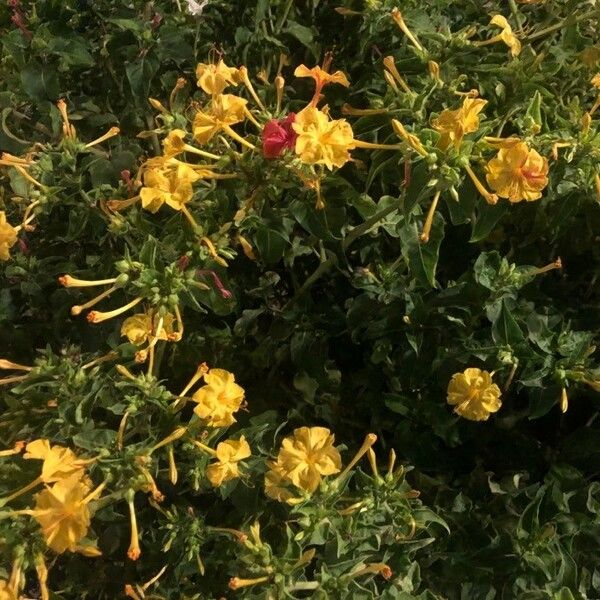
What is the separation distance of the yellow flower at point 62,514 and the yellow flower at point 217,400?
0.56ft

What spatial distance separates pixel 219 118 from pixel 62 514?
504 mm

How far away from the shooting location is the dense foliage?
3.06 ft

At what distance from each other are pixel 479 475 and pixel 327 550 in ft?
1.28

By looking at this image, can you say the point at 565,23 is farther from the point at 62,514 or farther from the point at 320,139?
the point at 62,514

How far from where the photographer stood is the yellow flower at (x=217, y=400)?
93 centimetres

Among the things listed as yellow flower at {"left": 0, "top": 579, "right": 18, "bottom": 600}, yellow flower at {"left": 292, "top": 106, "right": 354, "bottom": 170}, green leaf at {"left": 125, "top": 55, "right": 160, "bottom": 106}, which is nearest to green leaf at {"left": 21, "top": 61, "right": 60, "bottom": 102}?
green leaf at {"left": 125, "top": 55, "right": 160, "bottom": 106}

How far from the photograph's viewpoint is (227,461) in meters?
0.95

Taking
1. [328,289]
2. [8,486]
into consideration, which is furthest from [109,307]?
[328,289]

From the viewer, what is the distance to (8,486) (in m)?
0.95

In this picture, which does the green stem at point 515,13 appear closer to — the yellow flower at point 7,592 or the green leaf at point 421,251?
the green leaf at point 421,251

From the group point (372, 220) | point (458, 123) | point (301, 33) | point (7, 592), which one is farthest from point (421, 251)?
point (7, 592)

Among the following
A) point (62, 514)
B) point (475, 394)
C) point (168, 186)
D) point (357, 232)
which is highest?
point (168, 186)

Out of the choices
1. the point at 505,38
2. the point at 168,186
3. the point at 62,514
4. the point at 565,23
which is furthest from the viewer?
the point at 565,23

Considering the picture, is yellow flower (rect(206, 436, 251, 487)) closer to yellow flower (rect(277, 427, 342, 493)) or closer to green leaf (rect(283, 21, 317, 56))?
yellow flower (rect(277, 427, 342, 493))
